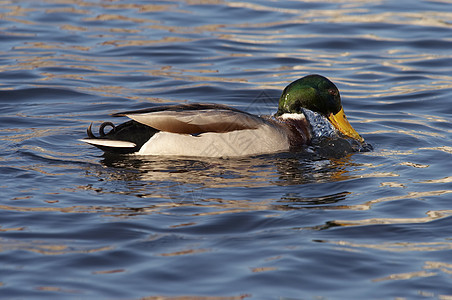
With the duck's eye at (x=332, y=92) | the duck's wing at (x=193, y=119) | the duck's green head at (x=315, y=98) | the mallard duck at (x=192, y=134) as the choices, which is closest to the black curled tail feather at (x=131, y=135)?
the mallard duck at (x=192, y=134)

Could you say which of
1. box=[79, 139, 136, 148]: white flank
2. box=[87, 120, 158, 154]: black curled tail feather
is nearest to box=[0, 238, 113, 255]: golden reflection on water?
box=[79, 139, 136, 148]: white flank

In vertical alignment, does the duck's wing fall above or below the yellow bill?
above

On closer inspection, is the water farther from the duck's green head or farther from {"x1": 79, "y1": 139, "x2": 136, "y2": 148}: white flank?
the duck's green head

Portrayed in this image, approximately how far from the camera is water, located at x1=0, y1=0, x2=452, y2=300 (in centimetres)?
468

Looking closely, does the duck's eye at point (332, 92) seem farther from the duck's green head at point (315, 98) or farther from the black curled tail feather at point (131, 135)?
the black curled tail feather at point (131, 135)

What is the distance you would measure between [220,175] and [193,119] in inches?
28.1

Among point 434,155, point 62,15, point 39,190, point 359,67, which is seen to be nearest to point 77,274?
point 39,190

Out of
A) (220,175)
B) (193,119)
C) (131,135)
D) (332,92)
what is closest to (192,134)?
(193,119)

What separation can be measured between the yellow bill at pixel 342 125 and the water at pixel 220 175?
0.21 m

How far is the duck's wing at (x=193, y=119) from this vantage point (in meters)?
7.12

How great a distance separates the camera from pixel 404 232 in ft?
17.9

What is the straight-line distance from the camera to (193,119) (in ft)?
23.7

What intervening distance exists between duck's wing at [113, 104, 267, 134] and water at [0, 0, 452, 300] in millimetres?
310

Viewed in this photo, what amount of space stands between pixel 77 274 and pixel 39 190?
1685 mm
